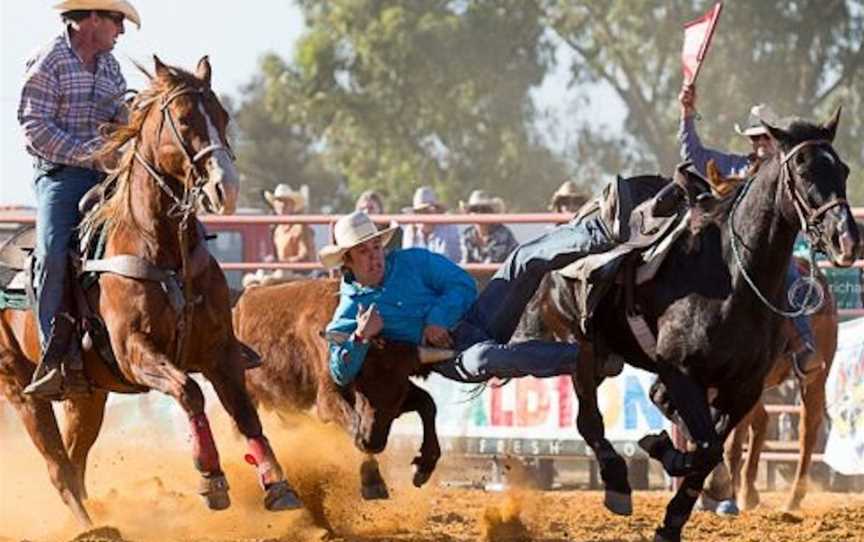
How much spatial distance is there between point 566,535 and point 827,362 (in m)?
2.81

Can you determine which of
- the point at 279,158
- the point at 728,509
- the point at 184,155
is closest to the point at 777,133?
the point at 184,155

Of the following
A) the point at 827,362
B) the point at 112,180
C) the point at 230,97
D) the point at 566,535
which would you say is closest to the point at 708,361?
the point at 566,535

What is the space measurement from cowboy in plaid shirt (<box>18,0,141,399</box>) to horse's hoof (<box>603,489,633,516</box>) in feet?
7.49

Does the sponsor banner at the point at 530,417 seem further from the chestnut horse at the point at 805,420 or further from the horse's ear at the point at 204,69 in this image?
the horse's ear at the point at 204,69

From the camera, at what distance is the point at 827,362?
10.8 meters

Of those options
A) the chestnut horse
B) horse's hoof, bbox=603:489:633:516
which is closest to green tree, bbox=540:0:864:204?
the chestnut horse

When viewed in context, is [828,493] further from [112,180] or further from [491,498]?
[112,180]

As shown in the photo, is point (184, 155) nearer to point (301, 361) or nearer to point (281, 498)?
point (281, 498)

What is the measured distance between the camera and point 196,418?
7402 mm

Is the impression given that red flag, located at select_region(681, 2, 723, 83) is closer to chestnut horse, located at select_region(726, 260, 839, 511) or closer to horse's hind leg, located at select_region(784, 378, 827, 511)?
chestnut horse, located at select_region(726, 260, 839, 511)

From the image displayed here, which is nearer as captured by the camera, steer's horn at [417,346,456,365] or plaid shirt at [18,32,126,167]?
steer's horn at [417,346,456,365]

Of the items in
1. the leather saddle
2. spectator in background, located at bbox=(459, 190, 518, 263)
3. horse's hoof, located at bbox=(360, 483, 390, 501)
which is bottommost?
horse's hoof, located at bbox=(360, 483, 390, 501)

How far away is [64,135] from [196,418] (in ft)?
5.15

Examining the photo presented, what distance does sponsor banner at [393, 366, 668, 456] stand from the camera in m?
11.8
